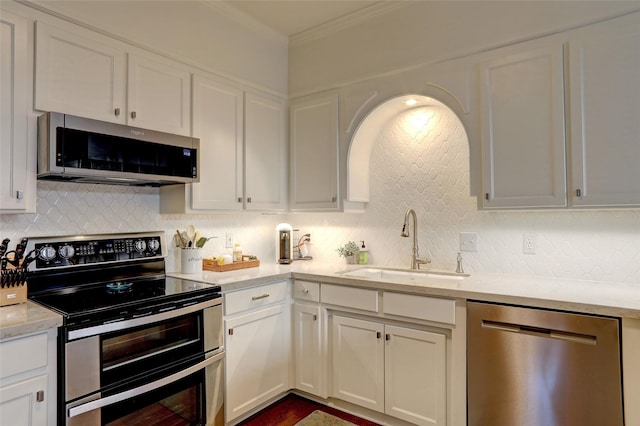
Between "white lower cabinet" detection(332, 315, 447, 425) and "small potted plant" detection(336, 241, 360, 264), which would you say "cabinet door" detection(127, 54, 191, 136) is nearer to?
"small potted plant" detection(336, 241, 360, 264)

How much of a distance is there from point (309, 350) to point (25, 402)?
157 cm

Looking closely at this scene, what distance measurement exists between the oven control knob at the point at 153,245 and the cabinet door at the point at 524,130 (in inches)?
81.5

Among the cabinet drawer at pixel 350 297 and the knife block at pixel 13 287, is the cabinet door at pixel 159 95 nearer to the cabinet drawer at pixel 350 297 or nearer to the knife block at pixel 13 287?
the knife block at pixel 13 287

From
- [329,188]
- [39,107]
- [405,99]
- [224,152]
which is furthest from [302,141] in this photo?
[39,107]

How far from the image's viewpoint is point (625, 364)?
159 centimetres

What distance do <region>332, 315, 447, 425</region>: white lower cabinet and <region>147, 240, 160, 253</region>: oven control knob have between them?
49.3 inches

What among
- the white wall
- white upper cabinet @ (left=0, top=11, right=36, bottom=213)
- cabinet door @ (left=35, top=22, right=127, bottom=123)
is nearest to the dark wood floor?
white upper cabinet @ (left=0, top=11, right=36, bottom=213)

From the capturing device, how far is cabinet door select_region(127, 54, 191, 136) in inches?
83.6

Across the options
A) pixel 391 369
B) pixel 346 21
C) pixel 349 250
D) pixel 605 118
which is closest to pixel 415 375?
pixel 391 369

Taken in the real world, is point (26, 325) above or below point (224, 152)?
below

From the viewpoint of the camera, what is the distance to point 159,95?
224 cm

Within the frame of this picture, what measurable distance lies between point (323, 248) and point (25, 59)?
2319mm

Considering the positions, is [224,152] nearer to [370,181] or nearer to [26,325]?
[370,181]

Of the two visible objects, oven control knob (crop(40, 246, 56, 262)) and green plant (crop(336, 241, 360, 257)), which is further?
green plant (crop(336, 241, 360, 257))
